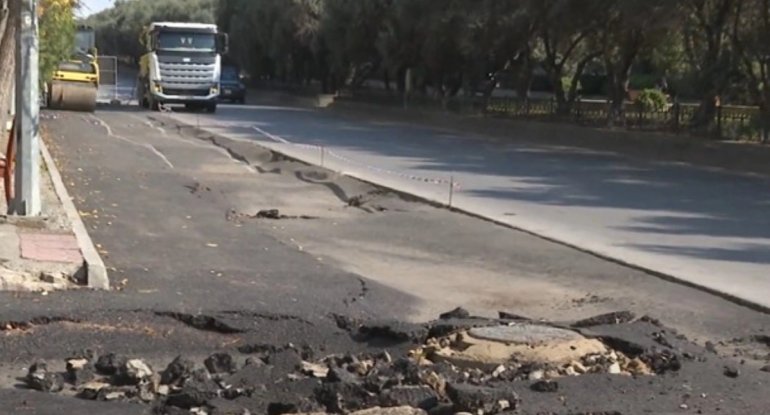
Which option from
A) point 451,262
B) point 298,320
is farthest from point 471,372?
point 451,262

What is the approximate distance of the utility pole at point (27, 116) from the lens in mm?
14477

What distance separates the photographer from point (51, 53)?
1431 inches

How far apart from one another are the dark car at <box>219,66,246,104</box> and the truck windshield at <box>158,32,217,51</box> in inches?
511

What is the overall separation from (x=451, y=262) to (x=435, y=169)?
1264cm

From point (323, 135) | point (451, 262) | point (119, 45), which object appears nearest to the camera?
point (451, 262)

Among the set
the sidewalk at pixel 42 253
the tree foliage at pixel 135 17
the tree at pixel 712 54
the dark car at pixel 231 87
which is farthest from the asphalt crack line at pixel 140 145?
the tree foliage at pixel 135 17

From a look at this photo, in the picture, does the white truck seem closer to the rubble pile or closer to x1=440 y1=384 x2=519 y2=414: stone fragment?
the rubble pile

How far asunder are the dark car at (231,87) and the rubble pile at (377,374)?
60.4 metres

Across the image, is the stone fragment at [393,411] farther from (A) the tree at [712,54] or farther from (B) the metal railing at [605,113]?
(A) the tree at [712,54]

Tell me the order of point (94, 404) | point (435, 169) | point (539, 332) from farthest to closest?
point (435, 169) → point (539, 332) → point (94, 404)

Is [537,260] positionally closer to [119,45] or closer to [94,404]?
[94,404]

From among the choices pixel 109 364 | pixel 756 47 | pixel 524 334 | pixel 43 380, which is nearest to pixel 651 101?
pixel 756 47

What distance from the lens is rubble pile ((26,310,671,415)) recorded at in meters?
7.33

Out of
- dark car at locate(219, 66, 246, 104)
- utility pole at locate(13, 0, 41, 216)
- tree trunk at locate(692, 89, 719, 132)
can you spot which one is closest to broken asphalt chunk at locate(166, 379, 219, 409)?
utility pole at locate(13, 0, 41, 216)
